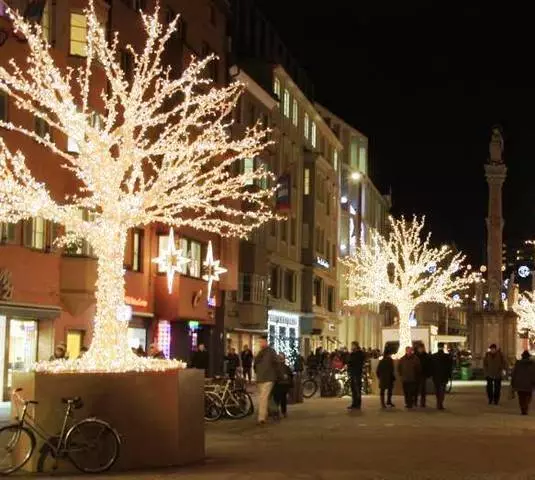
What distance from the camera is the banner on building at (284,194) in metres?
51.9

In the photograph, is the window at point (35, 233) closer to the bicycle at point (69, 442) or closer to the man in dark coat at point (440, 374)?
the man in dark coat at point (440, 374)

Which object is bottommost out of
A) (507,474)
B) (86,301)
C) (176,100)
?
(507,474)

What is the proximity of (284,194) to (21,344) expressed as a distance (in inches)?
866

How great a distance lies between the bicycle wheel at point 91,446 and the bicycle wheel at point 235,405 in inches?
436

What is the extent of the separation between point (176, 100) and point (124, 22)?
212 inches

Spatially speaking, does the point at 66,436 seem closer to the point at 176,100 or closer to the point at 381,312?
the point at 176,100

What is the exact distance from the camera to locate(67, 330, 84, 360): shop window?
117ft

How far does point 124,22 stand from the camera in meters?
39.1

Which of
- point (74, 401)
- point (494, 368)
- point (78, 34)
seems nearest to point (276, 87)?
point (78, 34)

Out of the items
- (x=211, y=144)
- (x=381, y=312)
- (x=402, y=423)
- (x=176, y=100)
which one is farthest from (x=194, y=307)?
(x=381, y=312)

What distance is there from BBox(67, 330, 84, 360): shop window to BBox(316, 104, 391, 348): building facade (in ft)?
150

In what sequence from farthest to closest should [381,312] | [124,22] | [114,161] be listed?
[381,312] < [124,22] < [114,161]

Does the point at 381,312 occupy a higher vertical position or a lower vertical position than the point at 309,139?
lower

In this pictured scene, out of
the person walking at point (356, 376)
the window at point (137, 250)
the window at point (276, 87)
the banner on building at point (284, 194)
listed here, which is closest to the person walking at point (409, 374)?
the person walking at point (356, 376)
